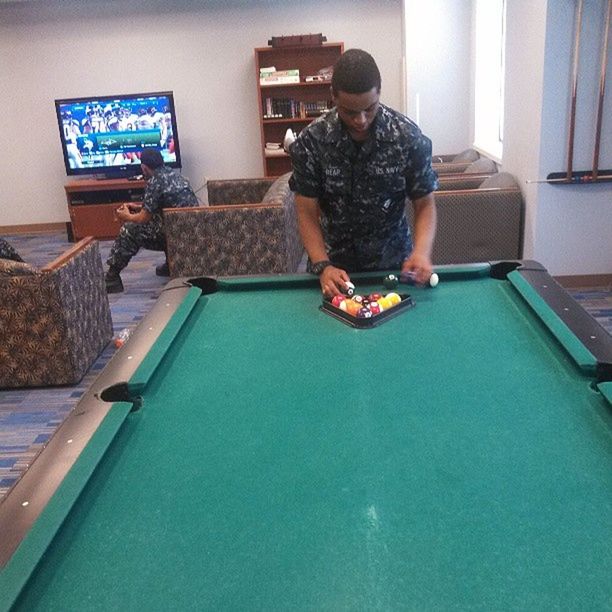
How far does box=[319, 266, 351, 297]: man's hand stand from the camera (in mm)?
2027

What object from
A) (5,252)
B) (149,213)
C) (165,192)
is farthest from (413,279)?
(149,213)

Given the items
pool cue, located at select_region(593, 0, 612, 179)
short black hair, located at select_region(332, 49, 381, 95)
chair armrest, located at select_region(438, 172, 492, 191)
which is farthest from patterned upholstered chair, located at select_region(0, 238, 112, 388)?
pool cue, located at select_region(593, 0, 612, 179)

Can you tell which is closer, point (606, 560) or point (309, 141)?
point (606, 560)

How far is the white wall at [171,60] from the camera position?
6699mm

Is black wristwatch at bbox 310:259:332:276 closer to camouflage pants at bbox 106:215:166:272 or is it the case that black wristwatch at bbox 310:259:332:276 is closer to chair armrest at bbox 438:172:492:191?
chair armrest at bbox 438:172:492:191

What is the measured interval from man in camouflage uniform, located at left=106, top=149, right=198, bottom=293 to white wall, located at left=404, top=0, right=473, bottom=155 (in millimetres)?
2424

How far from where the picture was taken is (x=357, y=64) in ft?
6.21

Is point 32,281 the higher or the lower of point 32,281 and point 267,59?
the lower

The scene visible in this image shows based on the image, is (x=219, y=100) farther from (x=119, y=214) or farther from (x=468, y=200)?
(x=468, y=200)

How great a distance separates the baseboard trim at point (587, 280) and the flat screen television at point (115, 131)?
4.25 meters

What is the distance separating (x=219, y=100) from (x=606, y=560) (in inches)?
262

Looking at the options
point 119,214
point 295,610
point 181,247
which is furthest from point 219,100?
point 295,610

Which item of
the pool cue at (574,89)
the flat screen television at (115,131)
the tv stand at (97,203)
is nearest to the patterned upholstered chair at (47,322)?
the pool cue at (574,89)

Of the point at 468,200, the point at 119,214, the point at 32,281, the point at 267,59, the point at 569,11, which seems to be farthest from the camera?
the point at 267,59
